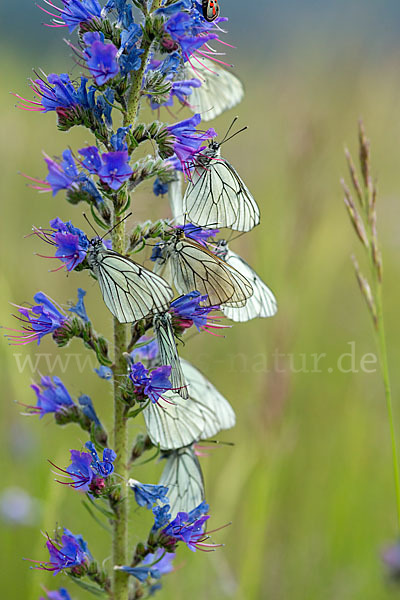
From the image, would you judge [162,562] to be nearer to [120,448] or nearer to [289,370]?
[120,448]

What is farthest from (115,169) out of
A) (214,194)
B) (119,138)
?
(214,194)

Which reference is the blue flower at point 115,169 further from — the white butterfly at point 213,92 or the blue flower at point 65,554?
the blue flower at point 65,554

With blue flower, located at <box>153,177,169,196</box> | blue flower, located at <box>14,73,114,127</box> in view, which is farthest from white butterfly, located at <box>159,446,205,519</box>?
blue flower, located at <box>14,73,114,127</box>

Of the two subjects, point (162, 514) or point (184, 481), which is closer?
point (162, 514)

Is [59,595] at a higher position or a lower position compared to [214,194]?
lower

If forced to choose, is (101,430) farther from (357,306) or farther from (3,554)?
(357,306)

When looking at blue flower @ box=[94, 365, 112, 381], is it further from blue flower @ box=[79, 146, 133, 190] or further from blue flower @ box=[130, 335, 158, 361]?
blue flower @ box=[79, 146, 133, 190]

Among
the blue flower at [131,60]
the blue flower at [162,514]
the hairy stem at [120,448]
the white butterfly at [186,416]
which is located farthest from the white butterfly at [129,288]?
the blue flower at [162,514]
